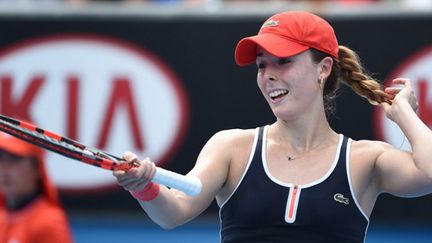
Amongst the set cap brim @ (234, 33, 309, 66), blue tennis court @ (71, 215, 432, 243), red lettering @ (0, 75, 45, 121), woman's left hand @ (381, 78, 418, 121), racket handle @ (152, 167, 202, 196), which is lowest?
blue tennis court @ (71, 215, 432, 243)

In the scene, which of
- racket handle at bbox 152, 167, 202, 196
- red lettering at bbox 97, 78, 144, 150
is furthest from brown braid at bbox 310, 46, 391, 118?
red lettering at bbox 97, 78, 144, 150

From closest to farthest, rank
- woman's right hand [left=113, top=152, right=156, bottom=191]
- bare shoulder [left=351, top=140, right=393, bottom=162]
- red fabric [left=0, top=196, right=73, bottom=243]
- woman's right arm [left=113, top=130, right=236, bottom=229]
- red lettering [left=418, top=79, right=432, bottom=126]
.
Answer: woman's right hand [left=113, top=152, right=156, bottom=191] < woman's right arm [left=113, top=130, right=236, bottom=229] < bare shoulder [left=351, top=140, right=393, bottom=162] < red fabric [left=0, top=196, right=73, bottom=243] < red lettering [left=418, top=79, right=432, bottom=126]

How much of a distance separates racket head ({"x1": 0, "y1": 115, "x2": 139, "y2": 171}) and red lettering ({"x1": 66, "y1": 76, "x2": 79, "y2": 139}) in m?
4.08

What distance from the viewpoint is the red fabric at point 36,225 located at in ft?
16.8

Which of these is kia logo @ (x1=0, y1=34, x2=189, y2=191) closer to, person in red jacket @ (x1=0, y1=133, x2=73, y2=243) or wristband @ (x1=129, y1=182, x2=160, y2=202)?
person in red jacket @ (x1=0, y1=133, x2=73, y2=243)

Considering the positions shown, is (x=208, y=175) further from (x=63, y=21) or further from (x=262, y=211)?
(x=63, y=21)

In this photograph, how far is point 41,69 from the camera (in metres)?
7.73

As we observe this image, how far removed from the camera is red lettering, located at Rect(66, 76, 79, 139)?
7.73 metres

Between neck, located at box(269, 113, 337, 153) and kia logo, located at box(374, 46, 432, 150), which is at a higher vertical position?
neck, located at box(269, 113, 337, 153)

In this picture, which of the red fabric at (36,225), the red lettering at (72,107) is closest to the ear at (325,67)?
the red fabric at (36,225)

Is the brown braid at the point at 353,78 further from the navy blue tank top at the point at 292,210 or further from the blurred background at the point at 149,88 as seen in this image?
the blurred background at the point at 149,88

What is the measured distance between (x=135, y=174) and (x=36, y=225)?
5.92ft

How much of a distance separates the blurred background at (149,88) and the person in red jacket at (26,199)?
2.20m

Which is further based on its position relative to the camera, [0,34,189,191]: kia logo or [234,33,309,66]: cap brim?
[0,34,189,191]: kia logo
